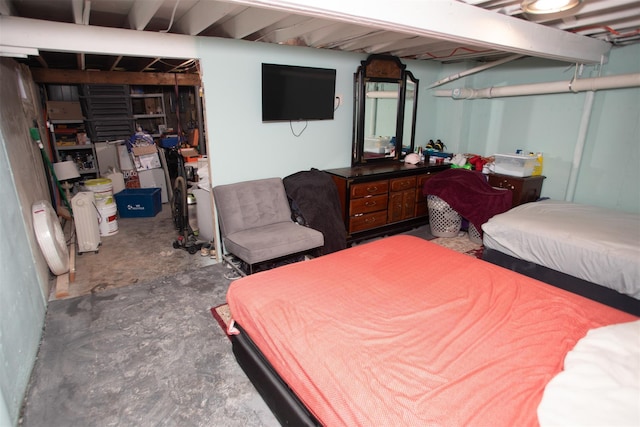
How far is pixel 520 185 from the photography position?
3.87m

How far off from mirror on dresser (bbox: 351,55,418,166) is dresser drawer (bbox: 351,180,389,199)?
→ 52cm

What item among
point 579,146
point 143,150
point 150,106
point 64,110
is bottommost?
point 143,150

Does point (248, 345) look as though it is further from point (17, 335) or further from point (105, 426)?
point (17, 335)

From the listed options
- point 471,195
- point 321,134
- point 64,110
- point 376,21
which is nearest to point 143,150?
point 64,110

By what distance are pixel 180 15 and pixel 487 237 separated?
321 cm

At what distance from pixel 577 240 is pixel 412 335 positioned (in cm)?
192

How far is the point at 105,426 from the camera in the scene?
1756mm

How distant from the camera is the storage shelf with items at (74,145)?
17.8ft

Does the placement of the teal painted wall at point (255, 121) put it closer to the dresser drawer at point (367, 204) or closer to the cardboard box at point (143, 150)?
the dresser drawer at point (367, 204)

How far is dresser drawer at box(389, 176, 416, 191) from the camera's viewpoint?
4117mm

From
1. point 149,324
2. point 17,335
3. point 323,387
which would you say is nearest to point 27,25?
point 17,335

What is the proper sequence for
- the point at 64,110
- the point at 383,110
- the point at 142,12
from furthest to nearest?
1. the point at 64,110
2. the point at 383,110
3. the point at 142,12

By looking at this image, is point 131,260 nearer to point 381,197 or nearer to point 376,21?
point 381,197

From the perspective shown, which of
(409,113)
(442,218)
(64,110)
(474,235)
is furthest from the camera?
(64,110)
